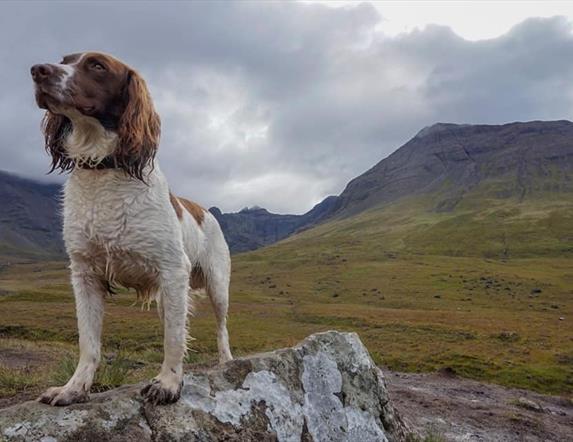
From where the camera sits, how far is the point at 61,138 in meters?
5.43

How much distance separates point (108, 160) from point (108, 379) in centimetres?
353

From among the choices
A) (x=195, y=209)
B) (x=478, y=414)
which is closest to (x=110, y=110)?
(x=195, y=209)

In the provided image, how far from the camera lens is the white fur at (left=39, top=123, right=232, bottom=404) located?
5168mm

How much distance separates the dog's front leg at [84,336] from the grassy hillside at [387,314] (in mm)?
2184

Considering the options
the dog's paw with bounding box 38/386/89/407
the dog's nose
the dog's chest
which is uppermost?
the dog's nose

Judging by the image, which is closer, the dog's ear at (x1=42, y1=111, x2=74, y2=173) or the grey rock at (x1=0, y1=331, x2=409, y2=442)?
the grey rock at (x1=0, y1=331, x2=409, y2=442)

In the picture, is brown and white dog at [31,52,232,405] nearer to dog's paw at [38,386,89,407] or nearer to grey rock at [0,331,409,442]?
dog's paw at [38,386,89,407]

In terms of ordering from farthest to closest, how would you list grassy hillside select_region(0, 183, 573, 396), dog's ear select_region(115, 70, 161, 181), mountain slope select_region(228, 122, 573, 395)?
mountain slope select_region(228, 122, 573, 395) → grassy hillside select_region(0, 183, 573, 396) → dog's ear select_region(115, 70, 161, 181)

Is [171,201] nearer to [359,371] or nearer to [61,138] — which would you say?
[61,138]

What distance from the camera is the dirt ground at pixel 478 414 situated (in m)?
11.1

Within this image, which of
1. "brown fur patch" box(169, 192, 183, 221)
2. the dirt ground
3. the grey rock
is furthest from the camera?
the dirt ground

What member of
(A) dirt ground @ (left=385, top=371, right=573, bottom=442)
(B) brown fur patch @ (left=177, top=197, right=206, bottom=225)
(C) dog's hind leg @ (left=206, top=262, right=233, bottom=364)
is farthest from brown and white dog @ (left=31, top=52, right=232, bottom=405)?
(A) dirt ground @ (left=385, top=371, right=573, bottom=442)

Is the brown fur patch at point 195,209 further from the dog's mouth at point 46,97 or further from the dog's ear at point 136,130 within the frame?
the dog's mouth at point 46,97

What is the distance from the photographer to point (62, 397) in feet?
16.5
